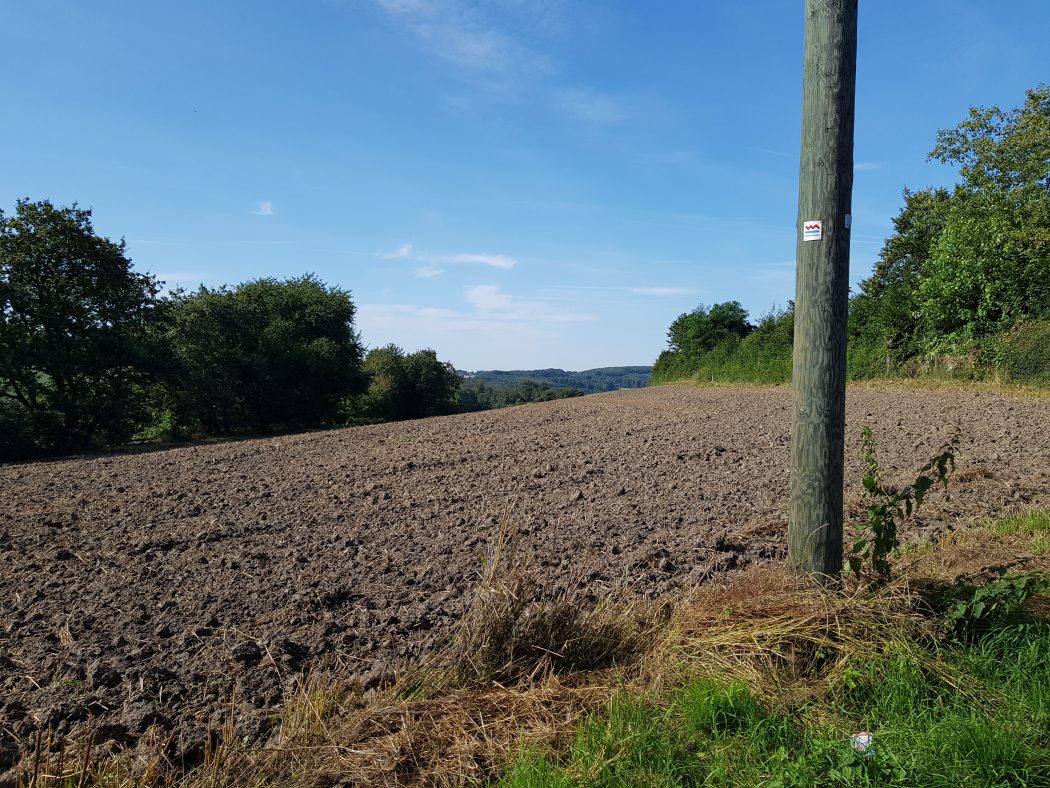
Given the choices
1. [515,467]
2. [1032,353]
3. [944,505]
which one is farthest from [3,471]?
[1032,353]

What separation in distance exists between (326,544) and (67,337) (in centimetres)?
1657

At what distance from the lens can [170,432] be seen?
84.4 ft

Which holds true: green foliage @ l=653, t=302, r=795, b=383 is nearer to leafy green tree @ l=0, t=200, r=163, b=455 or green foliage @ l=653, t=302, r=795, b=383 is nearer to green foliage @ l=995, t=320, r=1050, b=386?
green foliage @ l=995, t=320, r=1050, b=386

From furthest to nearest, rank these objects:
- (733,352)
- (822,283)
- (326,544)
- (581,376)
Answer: (581,376) → (733,352) → (326,544) → (822,283)

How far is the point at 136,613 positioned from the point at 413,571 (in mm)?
1807

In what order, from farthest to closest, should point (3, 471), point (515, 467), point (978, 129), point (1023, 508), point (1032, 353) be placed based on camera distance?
point (978, 129), point (1032, 353), point (3, 471), point (515, 467), point (1023, 508)

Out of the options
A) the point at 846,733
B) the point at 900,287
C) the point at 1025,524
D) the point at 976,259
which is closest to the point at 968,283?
the point at 976,259

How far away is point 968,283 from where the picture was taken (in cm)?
2162

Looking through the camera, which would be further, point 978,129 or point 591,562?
point 978,129

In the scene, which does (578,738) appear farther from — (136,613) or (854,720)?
(136,613)

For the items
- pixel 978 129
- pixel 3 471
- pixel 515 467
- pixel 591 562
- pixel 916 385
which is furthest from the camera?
pixel 978 129

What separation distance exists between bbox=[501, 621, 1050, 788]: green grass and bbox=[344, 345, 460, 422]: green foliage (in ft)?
133

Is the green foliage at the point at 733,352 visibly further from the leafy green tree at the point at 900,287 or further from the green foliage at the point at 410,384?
the green foliage at the point at 410,384

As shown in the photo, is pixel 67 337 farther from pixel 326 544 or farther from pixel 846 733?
pixel 846 733
